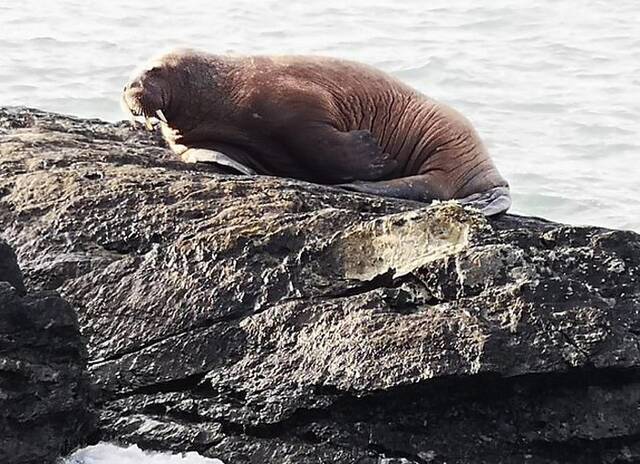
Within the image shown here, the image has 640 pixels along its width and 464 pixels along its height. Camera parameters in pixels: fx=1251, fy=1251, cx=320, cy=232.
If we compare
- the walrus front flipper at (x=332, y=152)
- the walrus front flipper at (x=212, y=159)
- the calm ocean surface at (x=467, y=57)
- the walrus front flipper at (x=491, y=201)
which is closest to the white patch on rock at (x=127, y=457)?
the walrus front flipper at (x=212, y=159)

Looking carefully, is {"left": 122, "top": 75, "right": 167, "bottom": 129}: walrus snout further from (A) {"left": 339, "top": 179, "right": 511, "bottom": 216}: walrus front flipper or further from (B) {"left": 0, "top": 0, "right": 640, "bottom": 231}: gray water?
(B) {"left": 0, "top": 0, "right": 640, "bottom": 231}: gray water

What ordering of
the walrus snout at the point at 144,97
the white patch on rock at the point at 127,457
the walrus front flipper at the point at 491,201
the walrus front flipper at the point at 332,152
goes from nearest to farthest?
the white patch on rock at the point at 127,457
the walrus front flipper at the point at 491,201
the walrus front flipper at the point at 332,152
the walrus snout at the point at 144,97

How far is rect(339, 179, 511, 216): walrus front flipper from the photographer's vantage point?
5.41 metres

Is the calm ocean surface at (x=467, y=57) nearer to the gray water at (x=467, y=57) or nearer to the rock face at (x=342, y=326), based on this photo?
the gray water at (x=467, y=57)

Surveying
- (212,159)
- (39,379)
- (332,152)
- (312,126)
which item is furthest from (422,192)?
(39,379)

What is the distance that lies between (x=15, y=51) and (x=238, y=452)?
13204mm

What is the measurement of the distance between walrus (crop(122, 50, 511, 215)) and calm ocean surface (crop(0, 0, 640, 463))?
5078 millimetres

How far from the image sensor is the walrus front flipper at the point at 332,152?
18.5 feet

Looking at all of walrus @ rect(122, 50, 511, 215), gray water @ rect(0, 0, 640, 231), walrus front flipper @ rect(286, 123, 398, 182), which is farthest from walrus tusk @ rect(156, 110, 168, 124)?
gray water @ rect(0, 0, 640, 231)

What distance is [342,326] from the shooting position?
380cm

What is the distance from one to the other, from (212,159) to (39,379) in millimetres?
2157

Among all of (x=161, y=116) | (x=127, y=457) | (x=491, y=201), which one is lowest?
(x=127, y=457)

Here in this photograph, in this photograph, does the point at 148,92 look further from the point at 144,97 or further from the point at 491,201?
the point at 491,201

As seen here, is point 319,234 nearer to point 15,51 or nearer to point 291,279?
point 291,279
